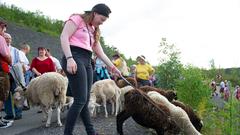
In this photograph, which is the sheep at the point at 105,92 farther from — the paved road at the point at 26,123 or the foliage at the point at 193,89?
the foliage at the point at 193,89

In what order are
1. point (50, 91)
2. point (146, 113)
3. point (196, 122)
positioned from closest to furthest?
1. point (146, 113)
2. point (196, 122)
3. point (50, 91)

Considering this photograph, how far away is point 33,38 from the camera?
32188 mm

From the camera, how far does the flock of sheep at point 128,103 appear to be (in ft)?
25.2

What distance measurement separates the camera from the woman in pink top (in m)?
5.86

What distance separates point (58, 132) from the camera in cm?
832

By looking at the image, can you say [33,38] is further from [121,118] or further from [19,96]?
[121,118]

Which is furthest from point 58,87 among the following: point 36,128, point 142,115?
point 142,115

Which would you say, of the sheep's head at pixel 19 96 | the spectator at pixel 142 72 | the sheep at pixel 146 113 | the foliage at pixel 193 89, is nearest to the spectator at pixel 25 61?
the sheep's head at pixel 19 96

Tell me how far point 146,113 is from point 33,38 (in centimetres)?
2547

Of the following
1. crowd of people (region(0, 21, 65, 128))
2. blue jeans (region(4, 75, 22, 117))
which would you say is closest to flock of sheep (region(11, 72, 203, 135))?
blue jeans (region(4, 75, 22, 117))

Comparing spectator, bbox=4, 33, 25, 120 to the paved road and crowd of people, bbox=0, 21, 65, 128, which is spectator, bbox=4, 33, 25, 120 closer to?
crowd of people, bbox=0, 21, 65, 128

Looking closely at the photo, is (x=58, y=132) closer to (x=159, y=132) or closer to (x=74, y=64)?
(x=159, y=132)

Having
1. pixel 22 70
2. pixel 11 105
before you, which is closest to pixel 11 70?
pixel 22 70

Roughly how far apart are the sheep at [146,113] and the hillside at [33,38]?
69.5ft
